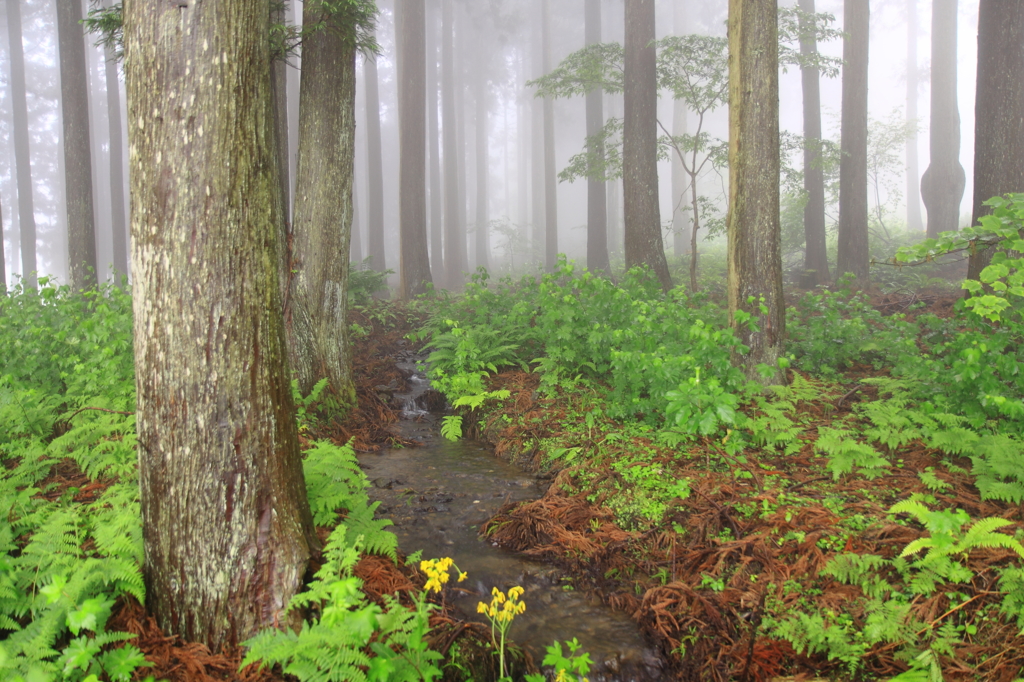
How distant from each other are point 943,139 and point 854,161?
7.07 meters

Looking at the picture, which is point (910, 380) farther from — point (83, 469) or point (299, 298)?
point (83, 469)

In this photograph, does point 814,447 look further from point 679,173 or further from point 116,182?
point 679,173

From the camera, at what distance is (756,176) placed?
6.18 m

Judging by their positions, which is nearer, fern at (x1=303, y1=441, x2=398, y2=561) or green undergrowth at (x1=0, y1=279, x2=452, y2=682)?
green undergrowth at (x1=0, y1=279, x2=452, y2=682)

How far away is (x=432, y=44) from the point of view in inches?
1188

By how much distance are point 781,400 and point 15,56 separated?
3661cm

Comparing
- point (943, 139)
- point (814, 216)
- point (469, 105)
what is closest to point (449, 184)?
point (814, 216)

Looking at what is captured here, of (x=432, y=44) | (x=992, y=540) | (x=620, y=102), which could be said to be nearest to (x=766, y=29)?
(x=992, y=540)

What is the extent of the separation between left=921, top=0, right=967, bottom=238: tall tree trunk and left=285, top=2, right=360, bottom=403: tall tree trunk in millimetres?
17642

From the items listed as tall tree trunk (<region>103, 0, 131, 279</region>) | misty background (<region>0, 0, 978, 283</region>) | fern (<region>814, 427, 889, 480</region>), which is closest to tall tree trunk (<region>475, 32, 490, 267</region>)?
misty background (<region>0, 0, 978, 283</region>)

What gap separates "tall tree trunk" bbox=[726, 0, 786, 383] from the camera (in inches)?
241

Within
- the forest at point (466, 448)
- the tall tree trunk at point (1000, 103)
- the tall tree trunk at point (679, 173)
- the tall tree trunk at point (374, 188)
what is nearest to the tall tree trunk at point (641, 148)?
the forest at point (466, 448)

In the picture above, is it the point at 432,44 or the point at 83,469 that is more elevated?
the point at 432,44

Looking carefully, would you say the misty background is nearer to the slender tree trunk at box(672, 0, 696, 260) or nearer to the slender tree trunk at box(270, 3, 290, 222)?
the slender tree trunk at box(672, 0, 696, 260)
